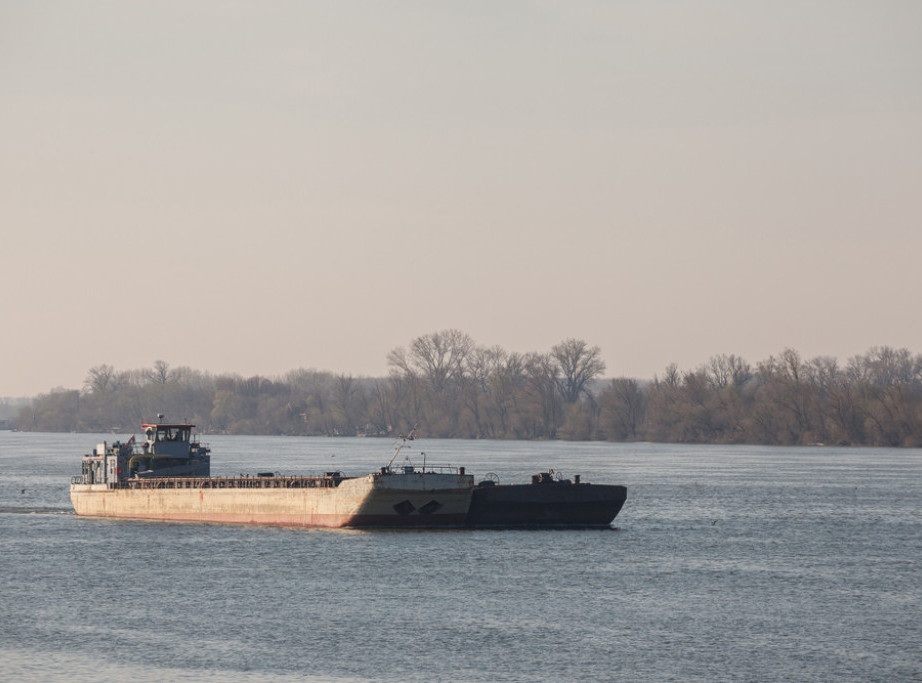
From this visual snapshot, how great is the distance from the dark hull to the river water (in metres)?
1.48

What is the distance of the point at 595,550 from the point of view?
6812 cm

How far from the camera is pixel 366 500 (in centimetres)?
7381

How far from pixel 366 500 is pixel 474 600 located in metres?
21.5

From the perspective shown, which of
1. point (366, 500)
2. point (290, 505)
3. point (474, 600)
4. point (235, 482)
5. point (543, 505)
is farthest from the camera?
point (235, 482)

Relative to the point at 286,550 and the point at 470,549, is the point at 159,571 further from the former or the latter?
the point at 470,549

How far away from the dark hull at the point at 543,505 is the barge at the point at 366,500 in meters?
0.05

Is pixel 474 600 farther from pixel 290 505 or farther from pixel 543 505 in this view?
pixel 290 505

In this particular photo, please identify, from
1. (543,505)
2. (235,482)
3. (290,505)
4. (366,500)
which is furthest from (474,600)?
(235,482)

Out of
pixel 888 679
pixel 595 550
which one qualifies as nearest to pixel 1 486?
pixel 595 550

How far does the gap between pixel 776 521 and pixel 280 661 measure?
49.4 meters

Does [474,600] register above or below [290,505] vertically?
below

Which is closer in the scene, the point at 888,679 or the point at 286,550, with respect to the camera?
the point at 888,679

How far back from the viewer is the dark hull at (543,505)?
75812 mm

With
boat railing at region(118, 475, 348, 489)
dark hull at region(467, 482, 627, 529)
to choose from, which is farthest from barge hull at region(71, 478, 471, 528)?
dark hull at region(467, 482, 627, 529)
